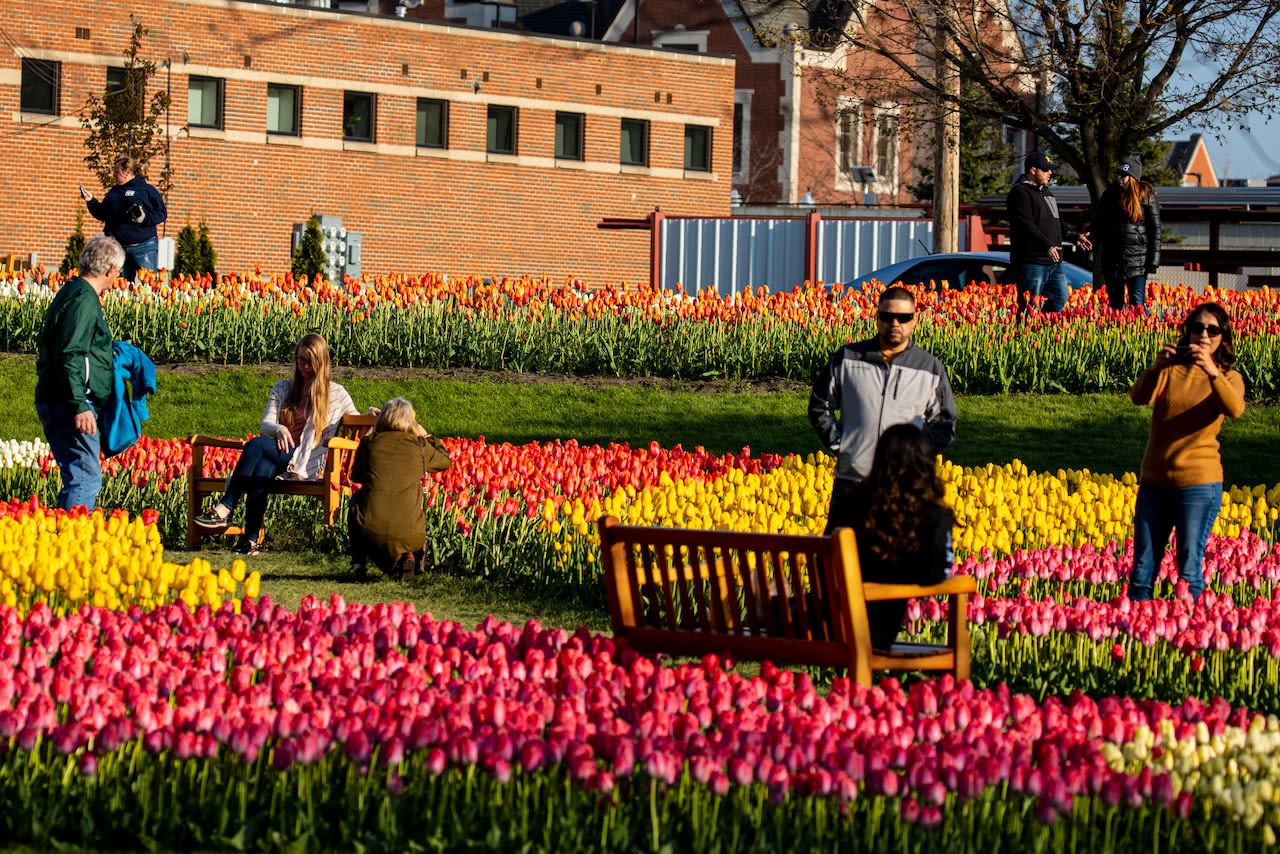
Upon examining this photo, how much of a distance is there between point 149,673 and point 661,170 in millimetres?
37985

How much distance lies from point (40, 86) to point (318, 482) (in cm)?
2759

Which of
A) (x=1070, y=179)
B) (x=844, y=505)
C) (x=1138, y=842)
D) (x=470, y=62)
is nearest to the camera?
(x=1138, y=842)

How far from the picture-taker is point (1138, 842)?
4.88 m

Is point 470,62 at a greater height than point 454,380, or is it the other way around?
point 470,62

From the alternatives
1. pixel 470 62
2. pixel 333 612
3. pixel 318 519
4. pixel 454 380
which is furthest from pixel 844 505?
pixel 470 62

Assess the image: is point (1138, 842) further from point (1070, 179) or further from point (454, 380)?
point (1070, 179)

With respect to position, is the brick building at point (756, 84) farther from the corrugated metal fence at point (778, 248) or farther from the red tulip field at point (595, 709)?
the red tulip field at point (595, 709)

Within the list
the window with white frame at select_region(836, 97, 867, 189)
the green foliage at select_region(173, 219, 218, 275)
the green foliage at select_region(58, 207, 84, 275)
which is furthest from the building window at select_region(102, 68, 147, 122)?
the window with white frame at select_region(836, 97, 867, 189)

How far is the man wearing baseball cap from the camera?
17016 mm

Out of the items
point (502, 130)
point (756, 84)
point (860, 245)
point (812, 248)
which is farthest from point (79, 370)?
point (756, 84)

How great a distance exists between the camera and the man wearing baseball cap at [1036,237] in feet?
55.8

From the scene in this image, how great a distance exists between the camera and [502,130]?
41.7 m

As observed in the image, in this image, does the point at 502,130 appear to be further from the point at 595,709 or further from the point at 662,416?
the point at 595,709

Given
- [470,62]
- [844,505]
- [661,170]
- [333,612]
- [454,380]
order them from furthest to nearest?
[661,170]
[470,62]
[454,380]
[844,505]
[333,612]
